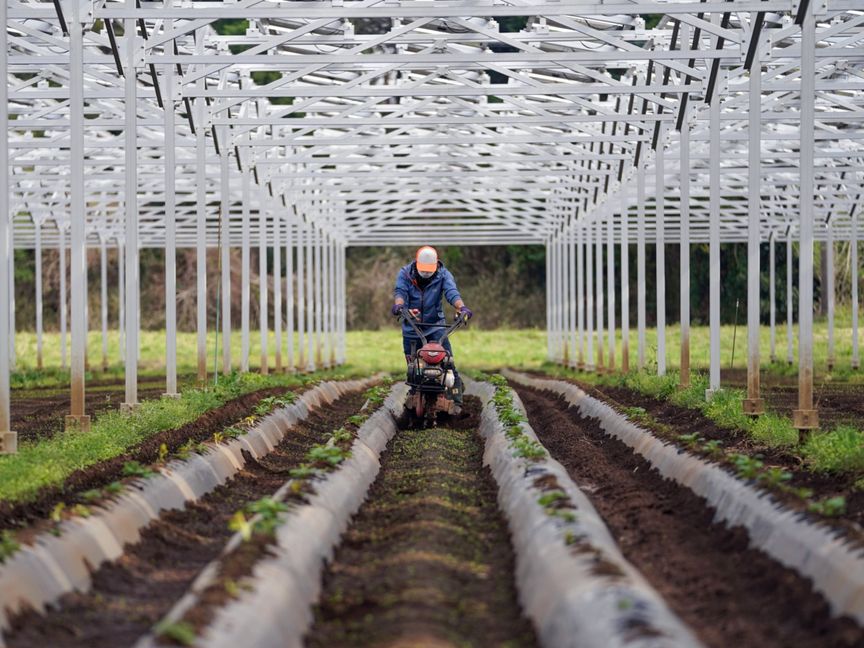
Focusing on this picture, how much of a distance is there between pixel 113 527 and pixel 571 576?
2.98m

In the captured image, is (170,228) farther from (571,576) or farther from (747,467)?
(571,576)

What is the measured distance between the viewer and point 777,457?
458 inches

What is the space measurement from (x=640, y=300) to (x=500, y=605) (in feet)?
54.4

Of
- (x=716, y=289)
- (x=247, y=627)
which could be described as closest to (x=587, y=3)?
(x=716, y=289)

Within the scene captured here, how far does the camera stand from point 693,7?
14289 mm

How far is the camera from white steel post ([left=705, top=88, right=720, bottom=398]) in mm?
16766

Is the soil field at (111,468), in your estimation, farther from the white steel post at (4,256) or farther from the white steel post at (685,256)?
the white steel post at (685,256)

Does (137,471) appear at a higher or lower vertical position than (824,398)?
higher

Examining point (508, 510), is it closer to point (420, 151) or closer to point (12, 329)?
point (12, 329)

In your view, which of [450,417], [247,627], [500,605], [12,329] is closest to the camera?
[247,627]

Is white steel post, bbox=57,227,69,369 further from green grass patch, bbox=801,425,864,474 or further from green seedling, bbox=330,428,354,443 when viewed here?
green grass patch, bbox=801,425,864,474

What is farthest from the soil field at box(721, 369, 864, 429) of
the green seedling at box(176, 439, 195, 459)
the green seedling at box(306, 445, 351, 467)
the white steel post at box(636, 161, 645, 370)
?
the green seedling at box(176, 439, 195, 459)

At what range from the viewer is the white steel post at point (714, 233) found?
660 inches

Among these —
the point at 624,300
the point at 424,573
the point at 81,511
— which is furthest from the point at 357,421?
the point at 624,300
